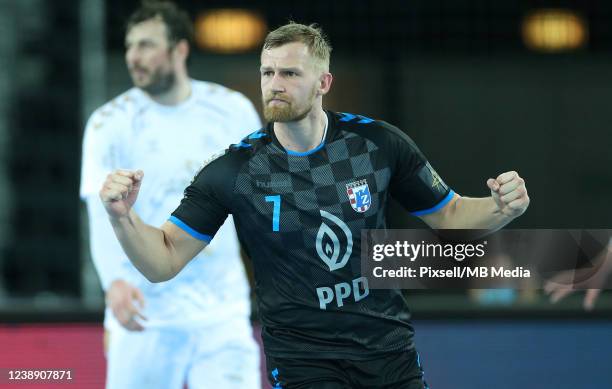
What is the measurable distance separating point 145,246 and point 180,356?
5.97ft

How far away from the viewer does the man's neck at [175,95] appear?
6.21m

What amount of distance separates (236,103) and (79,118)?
4.05 meters

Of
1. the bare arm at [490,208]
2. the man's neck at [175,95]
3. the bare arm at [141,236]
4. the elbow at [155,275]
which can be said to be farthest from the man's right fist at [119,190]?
the man's neck at [175,95]

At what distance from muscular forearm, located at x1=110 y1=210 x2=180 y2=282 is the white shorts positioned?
5.17 feet

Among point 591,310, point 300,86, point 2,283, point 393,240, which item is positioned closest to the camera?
point 300,86

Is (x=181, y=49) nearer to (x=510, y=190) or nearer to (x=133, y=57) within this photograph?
(x=133, y=57)

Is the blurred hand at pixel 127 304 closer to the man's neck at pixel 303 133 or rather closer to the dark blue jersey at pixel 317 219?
the dark blue jersey at pixel 317 219

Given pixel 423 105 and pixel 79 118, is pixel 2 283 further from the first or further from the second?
pixel 423 105

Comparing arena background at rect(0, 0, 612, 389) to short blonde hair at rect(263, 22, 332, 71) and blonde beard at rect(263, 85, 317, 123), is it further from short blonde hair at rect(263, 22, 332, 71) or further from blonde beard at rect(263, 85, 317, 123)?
blonde beard at rect(263, 85, 317, 123)

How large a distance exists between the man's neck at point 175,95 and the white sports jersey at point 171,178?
3 centimetres

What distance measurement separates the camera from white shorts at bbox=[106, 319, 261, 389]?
19.1 feet

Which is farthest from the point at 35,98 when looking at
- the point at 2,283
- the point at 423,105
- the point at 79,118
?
the point at 423,105

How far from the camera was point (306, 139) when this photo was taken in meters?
4.41

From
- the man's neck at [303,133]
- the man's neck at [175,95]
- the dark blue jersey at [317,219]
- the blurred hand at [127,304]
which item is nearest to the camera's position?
the dark blue jersey at [317,219]
